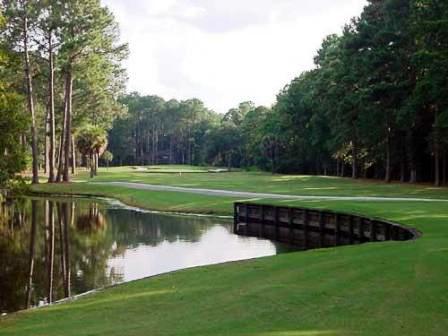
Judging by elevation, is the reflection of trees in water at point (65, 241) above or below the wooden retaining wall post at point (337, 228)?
below

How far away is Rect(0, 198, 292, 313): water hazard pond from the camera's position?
61.2 feet

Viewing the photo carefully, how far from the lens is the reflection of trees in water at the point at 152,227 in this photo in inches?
1130

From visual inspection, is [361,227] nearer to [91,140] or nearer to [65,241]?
[65,241]

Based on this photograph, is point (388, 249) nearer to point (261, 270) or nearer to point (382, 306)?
point (261, 270)

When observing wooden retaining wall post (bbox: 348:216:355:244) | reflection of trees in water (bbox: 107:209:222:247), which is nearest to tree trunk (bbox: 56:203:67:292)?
reflection of trees in water (bbox: 107:209:222:247)

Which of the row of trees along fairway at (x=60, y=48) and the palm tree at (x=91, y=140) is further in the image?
the palm tree at (x=91, y=140)

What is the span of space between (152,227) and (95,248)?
272 inches

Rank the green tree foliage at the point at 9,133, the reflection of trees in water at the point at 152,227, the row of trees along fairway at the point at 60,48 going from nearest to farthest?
the green tree foliage at the point at 9,133
the reflection of trees in water at the point at 152,227
the row of trees along fairway at the point at 60,48

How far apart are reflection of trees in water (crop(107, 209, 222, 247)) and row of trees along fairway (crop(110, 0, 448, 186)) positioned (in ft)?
63.2

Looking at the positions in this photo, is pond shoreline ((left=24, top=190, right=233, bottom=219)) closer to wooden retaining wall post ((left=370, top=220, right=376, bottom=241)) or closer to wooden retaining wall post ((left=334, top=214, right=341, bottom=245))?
wooden retaining wall post ((left=334, top=214, right=341, bottom=245))

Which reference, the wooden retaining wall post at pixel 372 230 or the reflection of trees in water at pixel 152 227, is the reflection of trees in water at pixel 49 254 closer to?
the reflection of trees in water at pixel 152 227

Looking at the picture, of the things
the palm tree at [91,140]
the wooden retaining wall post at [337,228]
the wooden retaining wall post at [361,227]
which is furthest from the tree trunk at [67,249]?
the palm tree at [91,140]

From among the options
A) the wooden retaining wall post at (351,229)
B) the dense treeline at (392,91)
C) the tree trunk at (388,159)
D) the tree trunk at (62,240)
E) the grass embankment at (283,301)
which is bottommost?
the tree trunk at (62,240)

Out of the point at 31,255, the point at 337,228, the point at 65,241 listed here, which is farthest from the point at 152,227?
the point at 337,228
